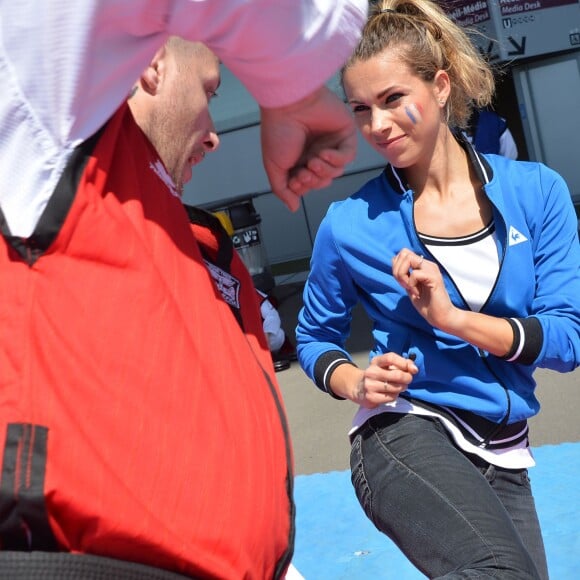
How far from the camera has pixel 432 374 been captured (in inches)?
97.7

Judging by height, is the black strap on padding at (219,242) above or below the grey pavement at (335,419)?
above

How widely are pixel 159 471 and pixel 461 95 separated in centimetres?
209

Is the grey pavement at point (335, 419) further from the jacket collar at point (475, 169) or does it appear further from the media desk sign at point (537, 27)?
the media desk sign at point (537, 27)

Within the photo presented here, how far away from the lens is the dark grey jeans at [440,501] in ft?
7.03

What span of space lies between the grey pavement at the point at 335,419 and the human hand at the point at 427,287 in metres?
2.88

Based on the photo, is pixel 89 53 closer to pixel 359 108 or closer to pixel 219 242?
pixel 219 242

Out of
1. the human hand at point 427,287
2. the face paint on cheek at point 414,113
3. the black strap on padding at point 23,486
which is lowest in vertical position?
the human hand at point 427,287

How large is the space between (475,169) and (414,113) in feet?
0.75

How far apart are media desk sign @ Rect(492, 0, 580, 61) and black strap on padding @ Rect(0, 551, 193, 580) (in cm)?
1207

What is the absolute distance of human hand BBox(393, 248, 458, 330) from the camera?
7.64 feet

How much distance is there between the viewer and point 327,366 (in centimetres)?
263

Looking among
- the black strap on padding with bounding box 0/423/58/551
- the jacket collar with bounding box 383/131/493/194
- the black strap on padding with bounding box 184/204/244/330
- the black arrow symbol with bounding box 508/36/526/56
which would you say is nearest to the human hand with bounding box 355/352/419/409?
the jacket collar with bounding box 383/131/493/194

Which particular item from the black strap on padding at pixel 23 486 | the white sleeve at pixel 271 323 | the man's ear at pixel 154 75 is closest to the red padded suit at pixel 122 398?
the black strap on padding at pixel 23 486

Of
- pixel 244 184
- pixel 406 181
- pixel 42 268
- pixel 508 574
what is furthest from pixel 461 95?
pixel 244 184
